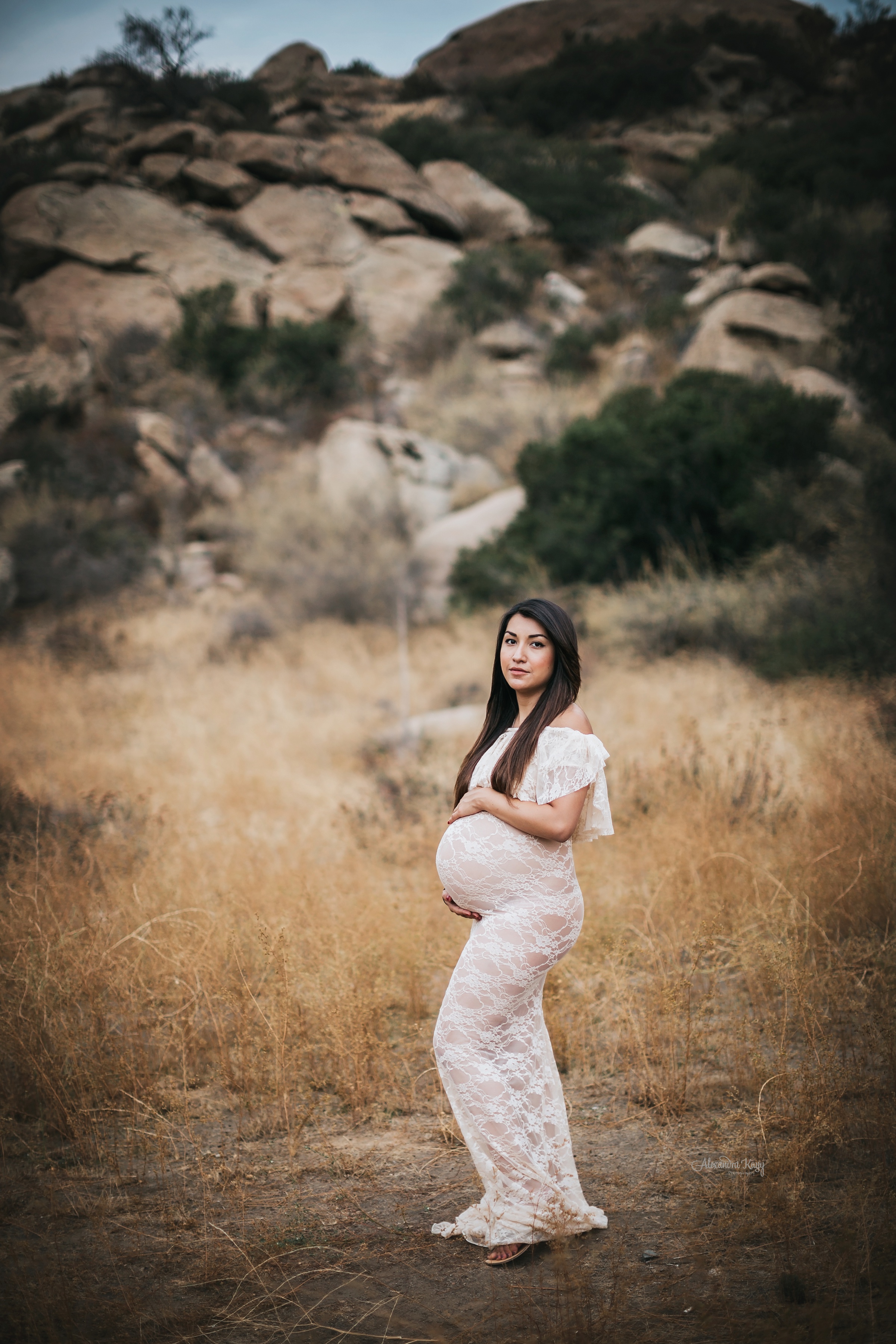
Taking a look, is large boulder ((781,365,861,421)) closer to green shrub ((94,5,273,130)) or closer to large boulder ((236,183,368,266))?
large boulder ((236,183,368,266))

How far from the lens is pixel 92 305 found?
74.7 feet

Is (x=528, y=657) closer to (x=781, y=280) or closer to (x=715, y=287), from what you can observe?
(x=781, y=280)

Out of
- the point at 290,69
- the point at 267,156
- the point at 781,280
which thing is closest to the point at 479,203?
the point at 267,156

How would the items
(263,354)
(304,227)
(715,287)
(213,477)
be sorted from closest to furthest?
(213,477), (263,354), (715,287), (304,227)

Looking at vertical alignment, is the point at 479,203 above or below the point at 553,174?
below

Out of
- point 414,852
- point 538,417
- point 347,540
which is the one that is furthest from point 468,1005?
point 538,417

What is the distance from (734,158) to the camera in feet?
98.8

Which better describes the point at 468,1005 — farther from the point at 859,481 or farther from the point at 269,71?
the point at 269,71

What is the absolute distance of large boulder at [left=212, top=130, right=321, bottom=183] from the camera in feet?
92.1

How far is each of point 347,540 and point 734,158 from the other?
943 inches

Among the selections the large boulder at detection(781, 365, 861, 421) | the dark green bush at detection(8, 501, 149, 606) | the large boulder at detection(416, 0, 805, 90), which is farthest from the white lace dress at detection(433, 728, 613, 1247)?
the large boulder at detection(416, 0, 805, 90)

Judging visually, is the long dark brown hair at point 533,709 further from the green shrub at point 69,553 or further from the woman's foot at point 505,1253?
the green shrub at point 69,553

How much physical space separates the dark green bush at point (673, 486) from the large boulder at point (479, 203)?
17.6 meters

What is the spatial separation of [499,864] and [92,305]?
2480cm
